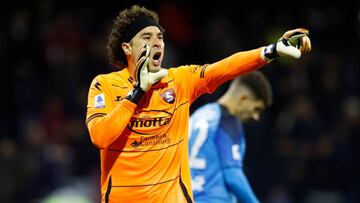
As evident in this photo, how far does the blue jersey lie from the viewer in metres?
6.72

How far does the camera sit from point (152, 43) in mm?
5188

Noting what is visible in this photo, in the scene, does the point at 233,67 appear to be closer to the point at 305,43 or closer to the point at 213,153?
the point at 305,43

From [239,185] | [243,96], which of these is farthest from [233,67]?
[243,96]

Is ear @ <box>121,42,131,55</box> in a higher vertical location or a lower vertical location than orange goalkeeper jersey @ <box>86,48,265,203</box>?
higher

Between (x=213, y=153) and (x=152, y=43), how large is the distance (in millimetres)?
1816

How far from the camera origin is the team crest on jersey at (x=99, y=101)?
5098 millimetres

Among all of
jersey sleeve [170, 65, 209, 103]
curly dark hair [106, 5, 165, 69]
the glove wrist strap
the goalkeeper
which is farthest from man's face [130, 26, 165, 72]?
the glove wrist strap

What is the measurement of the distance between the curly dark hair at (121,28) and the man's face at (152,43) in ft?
0.35

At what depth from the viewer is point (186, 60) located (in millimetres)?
12859

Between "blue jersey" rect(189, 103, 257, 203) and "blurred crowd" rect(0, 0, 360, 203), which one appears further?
"blurred crowd" rect(0, 0, 360, 203)

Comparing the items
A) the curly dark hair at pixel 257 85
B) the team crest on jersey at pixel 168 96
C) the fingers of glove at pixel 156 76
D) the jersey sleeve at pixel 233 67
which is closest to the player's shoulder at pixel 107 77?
the team crest on jersey at pixel 168 96

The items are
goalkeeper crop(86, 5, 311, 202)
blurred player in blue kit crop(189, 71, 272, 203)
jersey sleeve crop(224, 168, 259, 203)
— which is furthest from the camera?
blurred player in blue kit crop(189, 71, 272, 203)

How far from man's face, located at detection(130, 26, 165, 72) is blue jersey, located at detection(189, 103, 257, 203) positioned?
1.66 meters

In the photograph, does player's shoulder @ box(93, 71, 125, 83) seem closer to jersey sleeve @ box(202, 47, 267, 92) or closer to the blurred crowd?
jersey sleeve @ box(202, 47, 267, 92)
